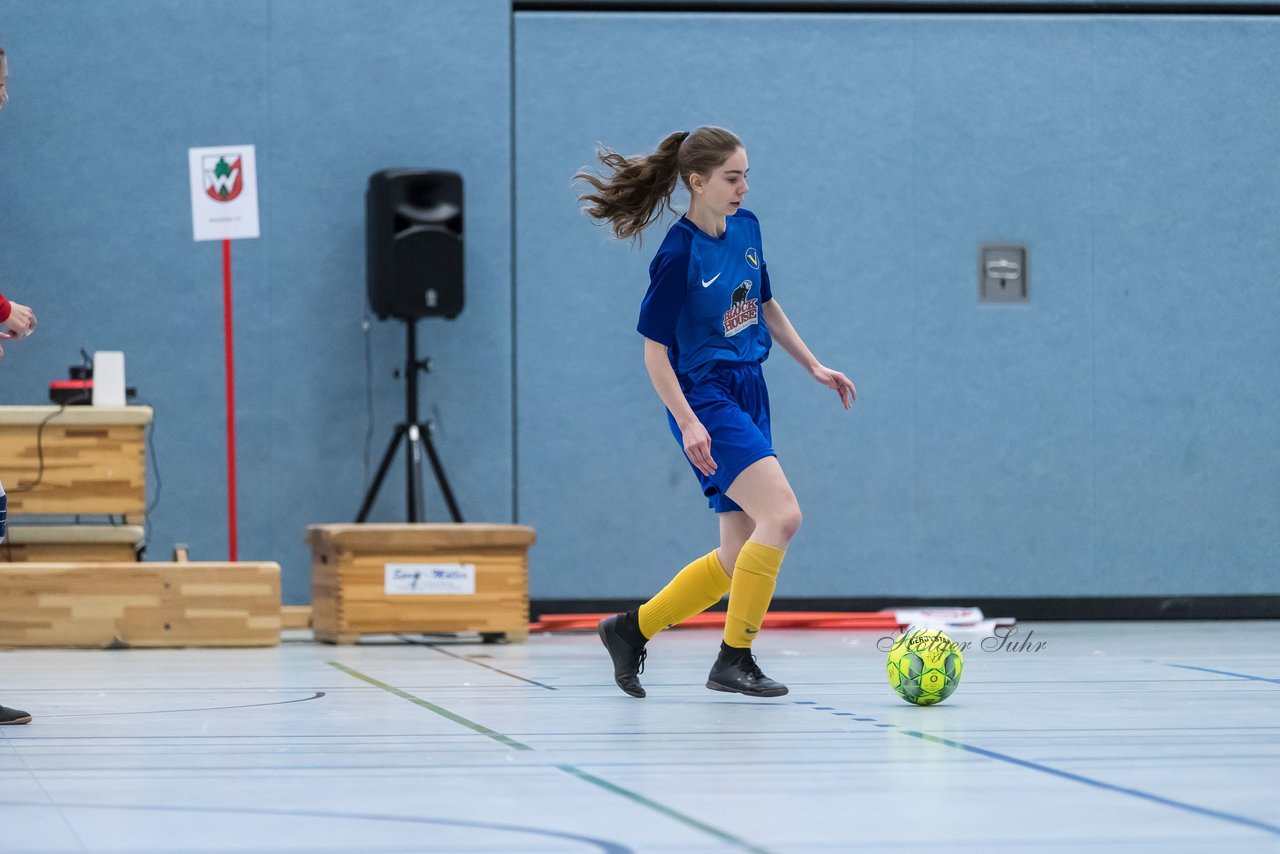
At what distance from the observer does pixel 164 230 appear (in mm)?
6934

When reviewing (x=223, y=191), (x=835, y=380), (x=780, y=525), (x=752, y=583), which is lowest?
(x=752, y=583)

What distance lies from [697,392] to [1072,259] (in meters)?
4.08

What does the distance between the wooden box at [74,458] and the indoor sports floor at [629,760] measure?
1.20 metres

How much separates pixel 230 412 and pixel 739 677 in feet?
11.6

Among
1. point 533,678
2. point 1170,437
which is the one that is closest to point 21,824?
point 533,678

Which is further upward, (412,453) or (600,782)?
(412,453)

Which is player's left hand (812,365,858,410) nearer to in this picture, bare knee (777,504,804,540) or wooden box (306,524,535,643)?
bare knee (777,504,804,540)

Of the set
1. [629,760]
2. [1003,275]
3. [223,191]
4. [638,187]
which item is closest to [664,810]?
[629,760]

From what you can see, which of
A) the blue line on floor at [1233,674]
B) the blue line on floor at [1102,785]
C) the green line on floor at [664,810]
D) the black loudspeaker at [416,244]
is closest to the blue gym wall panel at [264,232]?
the black loudspeaker at [416,244]

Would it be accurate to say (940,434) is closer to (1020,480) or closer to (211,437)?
(1020,480)

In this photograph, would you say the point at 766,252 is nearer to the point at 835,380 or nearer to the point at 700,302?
the point at 835,380

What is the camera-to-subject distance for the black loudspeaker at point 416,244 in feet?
21.5

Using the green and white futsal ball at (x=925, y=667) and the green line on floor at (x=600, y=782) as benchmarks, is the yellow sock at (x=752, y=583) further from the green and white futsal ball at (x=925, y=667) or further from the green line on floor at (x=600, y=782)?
the green line on floor at (x=600, y=782)

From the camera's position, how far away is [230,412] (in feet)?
21.9
